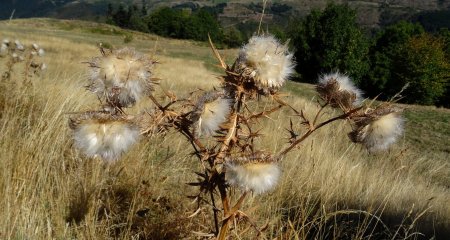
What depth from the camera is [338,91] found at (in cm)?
162

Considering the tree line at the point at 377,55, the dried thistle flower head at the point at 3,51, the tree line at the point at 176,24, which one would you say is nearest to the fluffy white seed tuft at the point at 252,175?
the dried thistle flower head at the point at 3,51

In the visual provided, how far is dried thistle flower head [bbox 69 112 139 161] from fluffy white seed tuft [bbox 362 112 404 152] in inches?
26.8

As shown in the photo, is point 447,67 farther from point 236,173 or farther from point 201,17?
point 201,17

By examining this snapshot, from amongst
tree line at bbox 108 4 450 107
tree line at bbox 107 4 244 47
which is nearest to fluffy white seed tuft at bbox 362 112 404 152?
tree line at bbox 108 4 450 107

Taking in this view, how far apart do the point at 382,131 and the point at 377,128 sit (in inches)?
0.8

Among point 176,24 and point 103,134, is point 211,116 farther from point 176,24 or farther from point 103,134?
point 176,24

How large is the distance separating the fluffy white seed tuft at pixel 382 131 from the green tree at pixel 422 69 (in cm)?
3966

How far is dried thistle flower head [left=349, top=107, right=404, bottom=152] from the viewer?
148cm

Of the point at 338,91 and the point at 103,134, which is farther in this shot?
the point at 338,91

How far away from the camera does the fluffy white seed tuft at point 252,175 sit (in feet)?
4.35

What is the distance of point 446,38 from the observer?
4906cm

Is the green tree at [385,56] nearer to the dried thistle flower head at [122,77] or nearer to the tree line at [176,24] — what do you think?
the tree line at [176,24]

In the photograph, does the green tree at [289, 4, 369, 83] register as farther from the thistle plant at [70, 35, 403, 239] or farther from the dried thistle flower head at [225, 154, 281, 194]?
the dried thistle flower head at [225, 154, 281, 194]

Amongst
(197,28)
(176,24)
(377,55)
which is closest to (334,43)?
(377,55)
